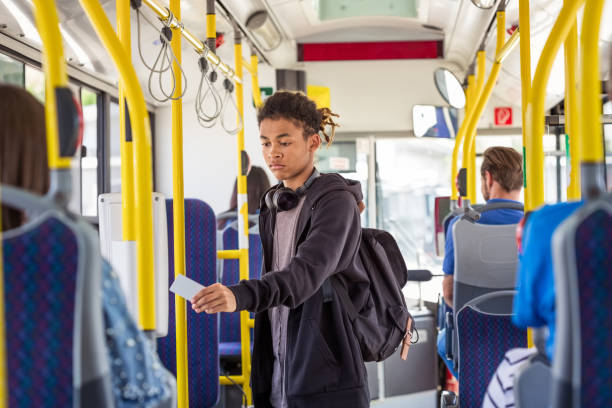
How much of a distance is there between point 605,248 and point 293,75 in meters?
5.78

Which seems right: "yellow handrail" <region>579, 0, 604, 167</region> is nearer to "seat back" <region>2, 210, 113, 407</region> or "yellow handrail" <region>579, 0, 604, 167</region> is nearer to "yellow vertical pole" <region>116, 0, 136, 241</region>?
"seat back" <region>2, 210, 113, 407</region>

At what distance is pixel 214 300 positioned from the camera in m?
1.71

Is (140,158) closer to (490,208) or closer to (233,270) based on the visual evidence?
(490,208)

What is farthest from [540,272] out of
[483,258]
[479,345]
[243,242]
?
[243,242]

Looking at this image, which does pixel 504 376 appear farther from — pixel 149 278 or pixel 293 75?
pixel 293 75

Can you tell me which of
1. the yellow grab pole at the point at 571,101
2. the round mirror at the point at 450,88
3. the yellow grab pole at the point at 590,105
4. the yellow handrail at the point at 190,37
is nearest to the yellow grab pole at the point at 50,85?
the yellow grab pole at the point at 590,105

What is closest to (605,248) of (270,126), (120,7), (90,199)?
(270,126)

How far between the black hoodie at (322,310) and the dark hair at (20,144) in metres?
0.78

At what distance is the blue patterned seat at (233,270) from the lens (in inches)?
178

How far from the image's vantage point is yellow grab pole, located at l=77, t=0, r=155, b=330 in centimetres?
168

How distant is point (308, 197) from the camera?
2.08 metres

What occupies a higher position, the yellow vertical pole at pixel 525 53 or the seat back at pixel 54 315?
the yellow vertical pole at pixel 525 53

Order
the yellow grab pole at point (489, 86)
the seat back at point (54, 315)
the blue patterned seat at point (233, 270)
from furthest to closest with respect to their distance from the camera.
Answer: the blue patterned seat at point (233, 270)
the yellow grab pole at point (489, 86)
the seat back at point (54, 315)

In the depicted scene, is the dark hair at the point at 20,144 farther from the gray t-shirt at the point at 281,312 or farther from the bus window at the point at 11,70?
the bus window at the point at 11,70
